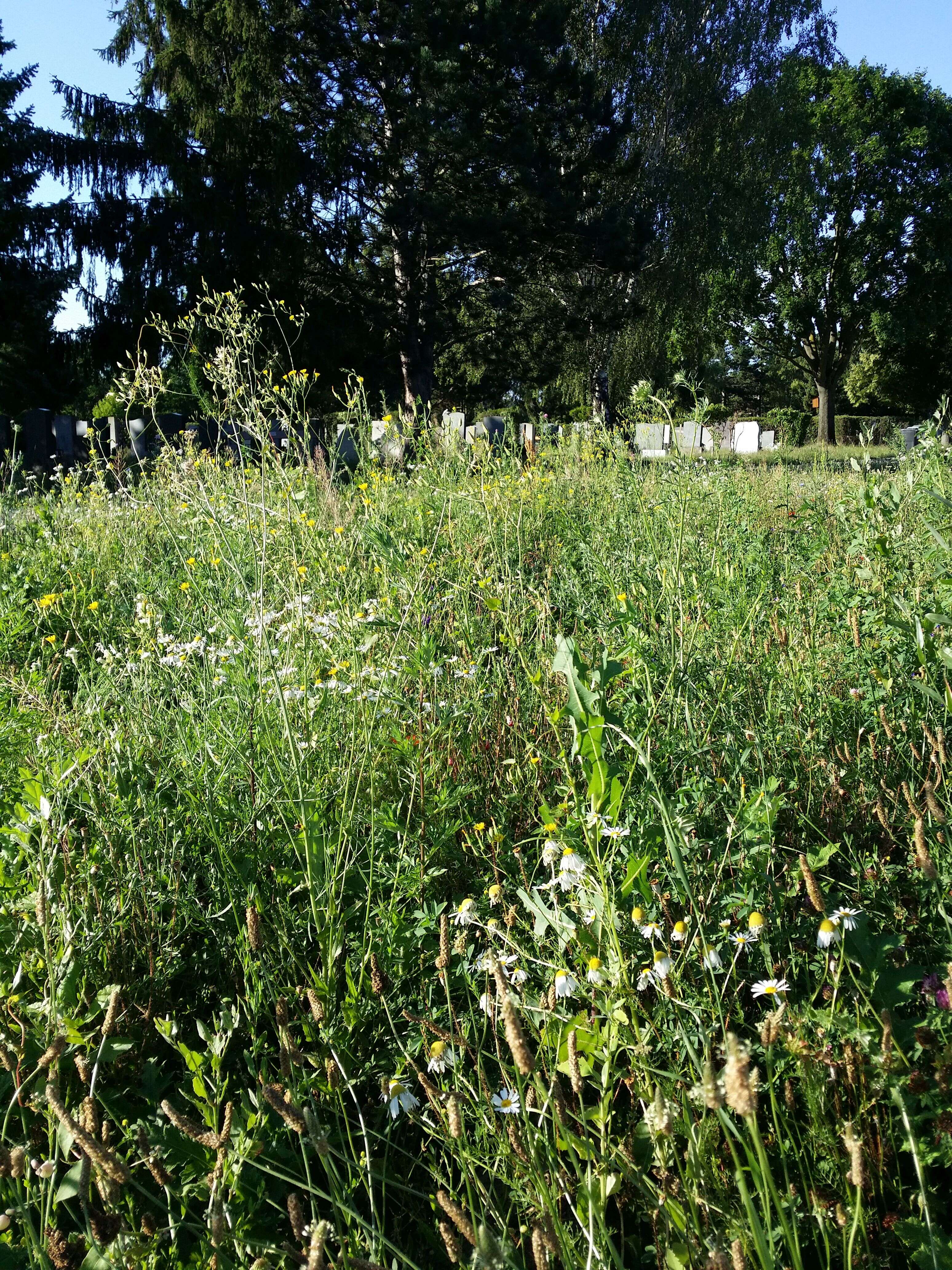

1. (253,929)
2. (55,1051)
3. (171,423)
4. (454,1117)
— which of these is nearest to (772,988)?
(454,1117)

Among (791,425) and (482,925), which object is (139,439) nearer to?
(482,925)

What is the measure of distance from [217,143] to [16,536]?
15.2m

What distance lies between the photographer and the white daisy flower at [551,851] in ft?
Result: 4.70

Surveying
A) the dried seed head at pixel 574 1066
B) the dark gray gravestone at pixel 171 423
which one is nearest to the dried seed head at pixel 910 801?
the dried seed head at pixel 574 1066

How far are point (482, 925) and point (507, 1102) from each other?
267 millimetres

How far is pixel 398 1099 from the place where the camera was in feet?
4.30

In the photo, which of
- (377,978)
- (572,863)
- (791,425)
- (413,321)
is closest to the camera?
(377,978)

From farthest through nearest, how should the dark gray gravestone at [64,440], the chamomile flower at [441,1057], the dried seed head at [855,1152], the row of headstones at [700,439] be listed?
the dark gray gravestone at [64,440], the row of headstones at [700,439], the chamomile flower at [441,1057], the dried seed head at [855,1152]

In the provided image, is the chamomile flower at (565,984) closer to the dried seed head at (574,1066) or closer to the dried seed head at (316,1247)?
the dried seed head at (574,1066)

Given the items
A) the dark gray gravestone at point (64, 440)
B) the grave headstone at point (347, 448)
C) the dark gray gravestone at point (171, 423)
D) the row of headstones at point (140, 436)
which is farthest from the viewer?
the dark gray gravestone at point (171, 423)

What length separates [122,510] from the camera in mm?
5652

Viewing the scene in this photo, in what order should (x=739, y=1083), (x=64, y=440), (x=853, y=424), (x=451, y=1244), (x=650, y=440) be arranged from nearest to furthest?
1. (x=739, y=1083)
2. (x=451, y=1244)
3. (x=650, y=440)
4. (x=64, y=440)
5. (x=853, y=424)

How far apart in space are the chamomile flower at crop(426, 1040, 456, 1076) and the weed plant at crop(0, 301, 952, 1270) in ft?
0.07

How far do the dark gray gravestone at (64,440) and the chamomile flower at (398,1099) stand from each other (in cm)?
963
